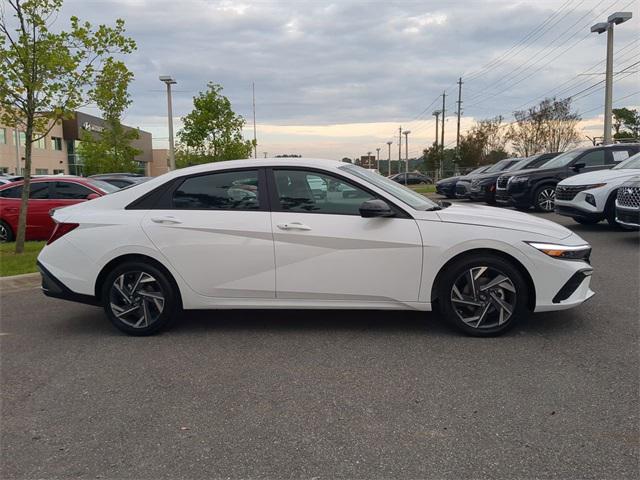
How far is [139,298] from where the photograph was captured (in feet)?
16.1

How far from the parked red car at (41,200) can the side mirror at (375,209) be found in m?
8.15

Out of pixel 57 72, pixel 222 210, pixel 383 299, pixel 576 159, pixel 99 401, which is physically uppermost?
pixel 57 72

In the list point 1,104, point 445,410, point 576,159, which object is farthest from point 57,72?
point 576,159

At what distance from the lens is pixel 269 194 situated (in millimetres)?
4863

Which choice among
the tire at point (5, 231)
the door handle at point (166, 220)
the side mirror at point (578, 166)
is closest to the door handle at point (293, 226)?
the door handle at point (166, 220)

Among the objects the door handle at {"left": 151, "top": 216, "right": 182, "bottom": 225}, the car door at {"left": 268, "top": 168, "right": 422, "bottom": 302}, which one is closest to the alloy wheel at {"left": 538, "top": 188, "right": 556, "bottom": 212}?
the car door at {"left": 268, "top": 168, "right": 422, "bottom": 302}

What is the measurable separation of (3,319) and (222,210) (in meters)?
2.76

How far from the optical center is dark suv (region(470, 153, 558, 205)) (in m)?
17.3

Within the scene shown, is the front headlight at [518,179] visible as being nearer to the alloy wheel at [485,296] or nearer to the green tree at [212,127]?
the alloy wheel at [485,296]

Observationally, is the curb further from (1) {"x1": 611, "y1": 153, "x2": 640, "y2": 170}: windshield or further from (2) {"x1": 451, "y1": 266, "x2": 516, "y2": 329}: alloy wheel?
(1) {"x1": 611, "y1": 153, "x2": 640, "y2": 170}: windshield

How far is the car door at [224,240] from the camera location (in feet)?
15.6

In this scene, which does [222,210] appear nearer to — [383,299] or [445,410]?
[383,299]

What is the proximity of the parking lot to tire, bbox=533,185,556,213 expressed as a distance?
935cm

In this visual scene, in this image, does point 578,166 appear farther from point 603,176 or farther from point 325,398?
point 325,398
